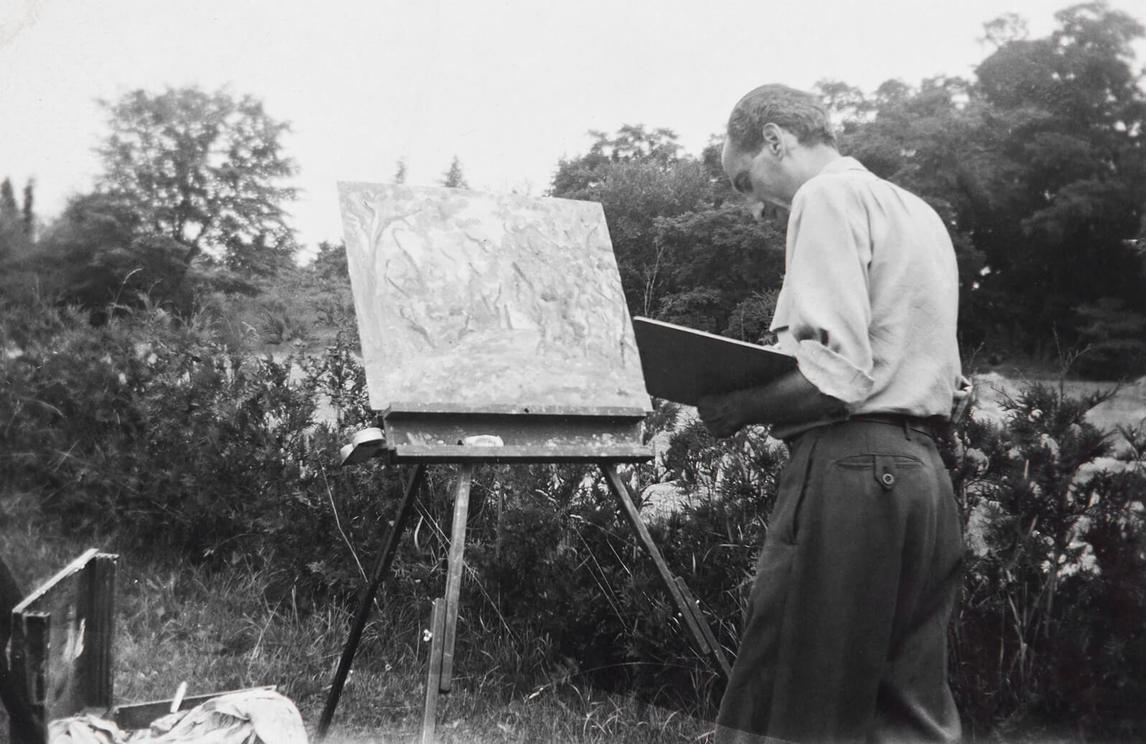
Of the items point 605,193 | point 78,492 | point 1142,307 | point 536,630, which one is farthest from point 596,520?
point 605,193

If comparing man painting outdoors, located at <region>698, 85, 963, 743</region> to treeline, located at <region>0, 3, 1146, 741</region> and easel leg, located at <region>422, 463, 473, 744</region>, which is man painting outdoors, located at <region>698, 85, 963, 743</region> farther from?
easel leg, located at <region>422, 463, 473, 744</region>

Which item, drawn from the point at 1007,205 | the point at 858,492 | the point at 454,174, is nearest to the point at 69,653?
the point at 858,492

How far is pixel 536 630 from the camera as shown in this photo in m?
3.12

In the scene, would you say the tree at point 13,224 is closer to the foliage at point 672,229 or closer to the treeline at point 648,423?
the treeline at point 648,423

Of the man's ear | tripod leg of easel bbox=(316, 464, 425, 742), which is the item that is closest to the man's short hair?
the man's ear

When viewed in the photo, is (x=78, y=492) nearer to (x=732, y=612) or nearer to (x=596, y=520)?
(x=596, y=520)

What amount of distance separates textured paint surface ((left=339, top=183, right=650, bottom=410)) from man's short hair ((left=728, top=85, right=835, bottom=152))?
886 mm

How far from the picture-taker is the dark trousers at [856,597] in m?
1.49

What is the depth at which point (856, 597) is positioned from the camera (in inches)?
58.6

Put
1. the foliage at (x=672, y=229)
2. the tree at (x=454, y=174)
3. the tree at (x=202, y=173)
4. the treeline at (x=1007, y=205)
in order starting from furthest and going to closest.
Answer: the tree at (x=454, y=174) < the foliage at (x=672, y=229) < the tree at (x=202, y=173) < the treeline at (x=1007, y=205)

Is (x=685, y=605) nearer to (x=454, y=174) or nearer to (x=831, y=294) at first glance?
(x=831, y=294)

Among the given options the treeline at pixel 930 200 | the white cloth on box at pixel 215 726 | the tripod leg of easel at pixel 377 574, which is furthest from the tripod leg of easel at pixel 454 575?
the treeline at pixel 930 200

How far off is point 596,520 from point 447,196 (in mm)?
1265

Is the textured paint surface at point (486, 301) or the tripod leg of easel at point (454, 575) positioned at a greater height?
the textured paint surface at point (486, 301)
